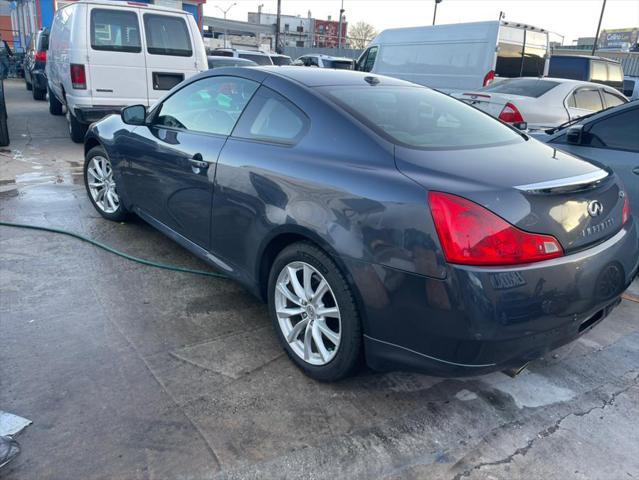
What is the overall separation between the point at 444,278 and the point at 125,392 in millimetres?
1630

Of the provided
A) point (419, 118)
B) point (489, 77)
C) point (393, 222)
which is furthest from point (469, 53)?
point (393, 222)

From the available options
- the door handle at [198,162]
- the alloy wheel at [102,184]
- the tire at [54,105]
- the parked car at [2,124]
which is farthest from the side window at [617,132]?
the tire at [54,105]

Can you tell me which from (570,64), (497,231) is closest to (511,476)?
(497,231)

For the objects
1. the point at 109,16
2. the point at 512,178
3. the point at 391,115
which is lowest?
the point at 512,178

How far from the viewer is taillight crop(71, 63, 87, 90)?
760 cm

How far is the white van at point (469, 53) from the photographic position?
10.6 m

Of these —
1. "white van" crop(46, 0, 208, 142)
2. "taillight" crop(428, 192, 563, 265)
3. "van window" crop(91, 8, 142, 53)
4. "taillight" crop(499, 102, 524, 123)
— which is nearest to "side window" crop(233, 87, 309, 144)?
"taillight" crop(428, 192, 563, 265)

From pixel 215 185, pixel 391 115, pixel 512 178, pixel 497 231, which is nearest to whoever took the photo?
pixel 497 231

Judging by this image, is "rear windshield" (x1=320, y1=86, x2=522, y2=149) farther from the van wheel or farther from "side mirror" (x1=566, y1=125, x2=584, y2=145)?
the van wheel

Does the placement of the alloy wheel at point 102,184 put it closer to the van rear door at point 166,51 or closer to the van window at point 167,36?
the van rear door at point 166,51

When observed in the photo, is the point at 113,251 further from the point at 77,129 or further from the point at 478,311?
the point at 77,129

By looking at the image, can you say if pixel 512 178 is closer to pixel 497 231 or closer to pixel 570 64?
pixel 497 231

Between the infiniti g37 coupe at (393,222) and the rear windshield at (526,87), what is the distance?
5217 mm

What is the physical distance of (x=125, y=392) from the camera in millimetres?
2541
